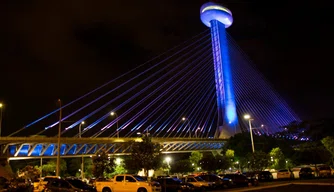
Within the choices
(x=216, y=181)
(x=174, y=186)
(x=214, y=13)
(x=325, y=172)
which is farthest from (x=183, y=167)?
(x=174, y=186)

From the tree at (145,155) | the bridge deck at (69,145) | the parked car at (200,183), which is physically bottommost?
the parked car at (200,183)

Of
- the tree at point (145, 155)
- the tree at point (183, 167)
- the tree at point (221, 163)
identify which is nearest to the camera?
the tree at point (145, 155)

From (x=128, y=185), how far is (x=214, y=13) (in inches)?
2054

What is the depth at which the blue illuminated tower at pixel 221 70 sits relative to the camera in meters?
58.3

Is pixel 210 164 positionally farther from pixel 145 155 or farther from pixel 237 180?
pixel 237 180

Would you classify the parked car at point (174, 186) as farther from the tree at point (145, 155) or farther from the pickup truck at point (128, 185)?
the tree at point (145, 155)

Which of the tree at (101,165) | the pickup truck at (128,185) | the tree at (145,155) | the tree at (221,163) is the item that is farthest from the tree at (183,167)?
the pickup truck at (128,185)

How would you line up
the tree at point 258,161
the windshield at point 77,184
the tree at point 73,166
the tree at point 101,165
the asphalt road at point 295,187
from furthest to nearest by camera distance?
the tree at point 73,166
the tree at point 258,161
the tree at point 101,165
the asphalt road at point 295,187
the windshield at point 77,184

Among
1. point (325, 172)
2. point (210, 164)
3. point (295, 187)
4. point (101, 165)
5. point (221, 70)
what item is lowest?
point (295, 187)

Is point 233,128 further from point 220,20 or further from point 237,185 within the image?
point 237,185

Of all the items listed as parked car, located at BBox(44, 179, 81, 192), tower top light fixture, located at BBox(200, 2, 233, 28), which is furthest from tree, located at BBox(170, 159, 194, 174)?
parked car, located at BBox(44, 179, 81, 192)

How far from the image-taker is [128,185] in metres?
20.9

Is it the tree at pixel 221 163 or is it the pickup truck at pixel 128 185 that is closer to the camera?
the pickup truck at pixel 128 185

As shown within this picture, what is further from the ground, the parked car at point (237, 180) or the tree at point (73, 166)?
the tree at point (73, 166)
